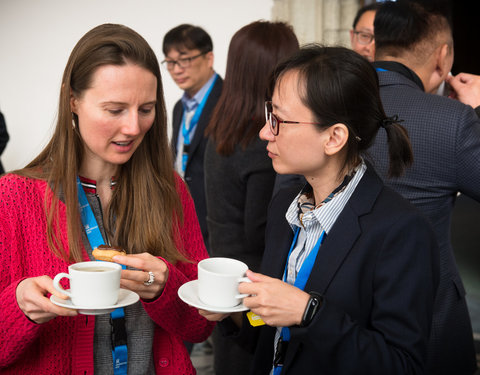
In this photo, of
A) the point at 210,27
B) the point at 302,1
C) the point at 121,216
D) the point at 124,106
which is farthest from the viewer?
the point at 210,27

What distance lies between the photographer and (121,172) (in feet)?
5.15

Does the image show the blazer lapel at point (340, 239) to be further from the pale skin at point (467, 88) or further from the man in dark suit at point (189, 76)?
the man in dark suit at point (189, 76)

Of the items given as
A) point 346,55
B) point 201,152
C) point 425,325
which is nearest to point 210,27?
point 201,152

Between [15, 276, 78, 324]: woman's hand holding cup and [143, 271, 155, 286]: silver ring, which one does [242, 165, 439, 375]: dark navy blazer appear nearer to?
[143, 271, 155, 286]: silver ring

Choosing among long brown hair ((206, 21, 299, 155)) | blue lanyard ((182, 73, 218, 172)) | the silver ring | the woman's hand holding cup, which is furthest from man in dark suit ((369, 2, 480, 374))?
blue lanyard ((182, 73, 218, 172))

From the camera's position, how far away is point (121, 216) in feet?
4.86

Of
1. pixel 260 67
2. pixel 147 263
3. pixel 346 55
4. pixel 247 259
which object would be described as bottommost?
pixel 247 259

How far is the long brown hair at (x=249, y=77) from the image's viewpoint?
2.29 meters

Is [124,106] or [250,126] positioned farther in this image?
[250,126]

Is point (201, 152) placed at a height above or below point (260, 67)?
below

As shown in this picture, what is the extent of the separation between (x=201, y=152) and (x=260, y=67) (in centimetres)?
113

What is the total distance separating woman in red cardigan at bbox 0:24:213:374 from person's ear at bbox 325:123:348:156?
0.49 metres

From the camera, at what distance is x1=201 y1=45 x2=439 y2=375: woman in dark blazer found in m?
1.18

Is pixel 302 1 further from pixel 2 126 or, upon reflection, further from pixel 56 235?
pixel 56 235
